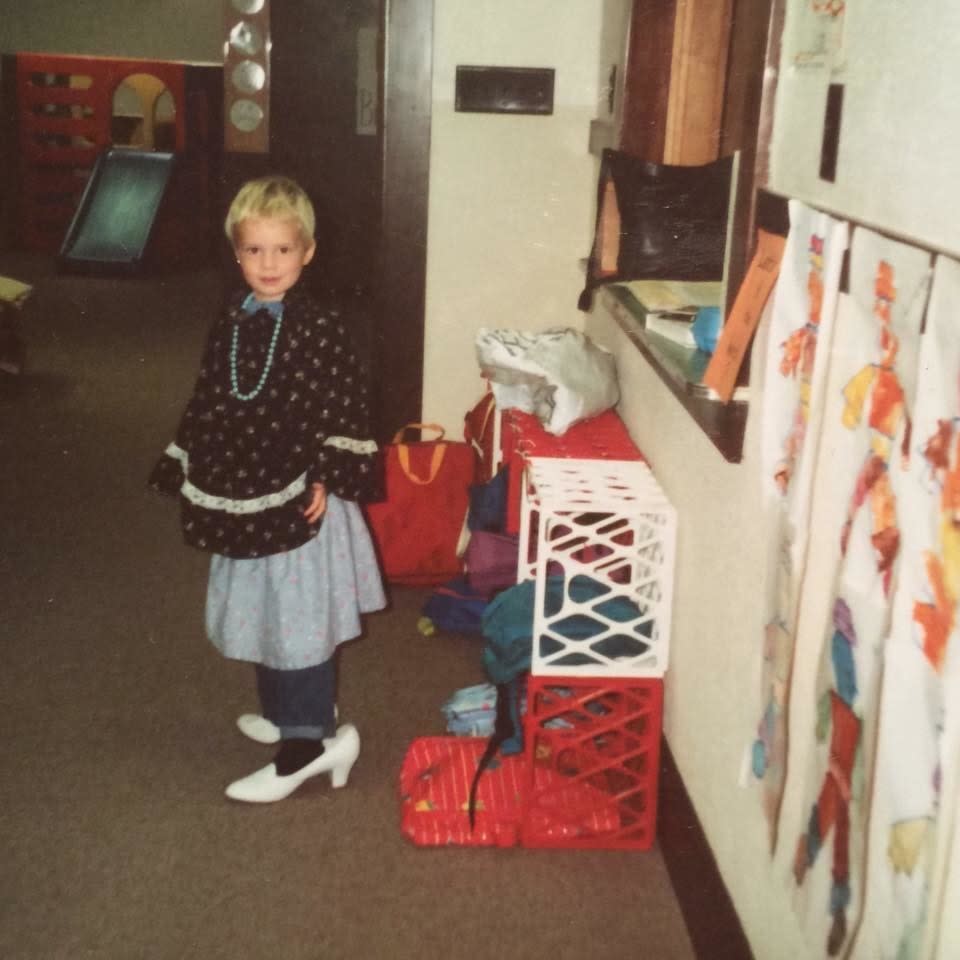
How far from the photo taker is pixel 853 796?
110 centimetres

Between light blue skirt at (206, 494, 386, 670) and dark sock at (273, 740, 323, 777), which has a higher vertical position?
light blue skirt at (206, 494, 386, 670)

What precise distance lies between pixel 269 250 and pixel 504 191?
1323mm

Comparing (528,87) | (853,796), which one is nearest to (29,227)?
(528,87)

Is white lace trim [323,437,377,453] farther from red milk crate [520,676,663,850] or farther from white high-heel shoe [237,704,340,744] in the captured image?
white high-heel shoe [237,704,340,744]

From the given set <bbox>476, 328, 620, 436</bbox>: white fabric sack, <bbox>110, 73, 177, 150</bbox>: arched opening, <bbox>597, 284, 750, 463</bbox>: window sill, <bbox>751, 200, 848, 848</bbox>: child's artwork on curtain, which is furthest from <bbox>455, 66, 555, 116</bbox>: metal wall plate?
<bbox>110, 73, 177, 150</bbox>: arched opening

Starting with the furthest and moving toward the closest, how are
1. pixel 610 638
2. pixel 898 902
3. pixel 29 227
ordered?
pixel 29 227, pixel 610 638, pixel 898 902

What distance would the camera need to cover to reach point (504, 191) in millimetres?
3219

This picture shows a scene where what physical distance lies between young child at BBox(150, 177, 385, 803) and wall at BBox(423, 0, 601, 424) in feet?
3.89

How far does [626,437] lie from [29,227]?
6791mm

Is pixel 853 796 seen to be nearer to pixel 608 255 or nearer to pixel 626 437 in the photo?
pixel 626 437

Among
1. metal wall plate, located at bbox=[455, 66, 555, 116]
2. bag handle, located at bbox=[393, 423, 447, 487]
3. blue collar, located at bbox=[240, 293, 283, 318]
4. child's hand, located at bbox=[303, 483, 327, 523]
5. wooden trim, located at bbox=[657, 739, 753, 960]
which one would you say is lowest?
wooden trim, located at bbox=[657, 739, 753, 960]

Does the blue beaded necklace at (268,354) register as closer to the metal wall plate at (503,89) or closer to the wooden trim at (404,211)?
the wooden trim at (404,211)

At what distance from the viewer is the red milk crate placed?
2.05m

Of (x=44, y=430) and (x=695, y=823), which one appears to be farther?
(x=44, y=430)
